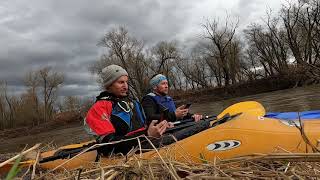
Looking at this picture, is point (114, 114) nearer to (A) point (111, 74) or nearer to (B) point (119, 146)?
(A) point (111, 74)

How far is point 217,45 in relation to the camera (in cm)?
4409

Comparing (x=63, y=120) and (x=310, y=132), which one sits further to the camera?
(x=63, y=120)

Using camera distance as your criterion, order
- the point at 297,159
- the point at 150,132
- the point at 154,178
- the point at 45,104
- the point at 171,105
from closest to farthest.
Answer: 1. the point at 297,159
2. the point at 154,178
3. the point at 150,132
4. the point at 171,105
5. the point at 45,104

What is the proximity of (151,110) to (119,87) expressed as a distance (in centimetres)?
129

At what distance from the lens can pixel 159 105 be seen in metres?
5.99

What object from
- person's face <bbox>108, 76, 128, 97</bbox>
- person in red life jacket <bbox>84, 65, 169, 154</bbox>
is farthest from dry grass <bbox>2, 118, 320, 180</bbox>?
person's face <bbox>108, 76, 128, 97</bbox>

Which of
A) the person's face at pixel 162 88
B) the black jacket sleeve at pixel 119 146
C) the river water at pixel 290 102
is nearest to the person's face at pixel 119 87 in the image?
the black jacket sleeve at pixel 119 146

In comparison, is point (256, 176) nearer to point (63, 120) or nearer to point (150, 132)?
point (150, 132)

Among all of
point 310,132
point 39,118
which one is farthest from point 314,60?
point 310,132

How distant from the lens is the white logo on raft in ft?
11.2

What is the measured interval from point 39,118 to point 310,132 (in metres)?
50.3

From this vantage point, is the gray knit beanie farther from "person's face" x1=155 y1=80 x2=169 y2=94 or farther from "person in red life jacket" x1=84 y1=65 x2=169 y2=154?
"person's face" x1=155 y1=80 x2=169 y2=94

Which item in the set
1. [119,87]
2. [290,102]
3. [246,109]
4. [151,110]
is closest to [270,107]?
[290,102]

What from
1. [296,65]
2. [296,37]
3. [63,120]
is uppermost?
[296,37]
